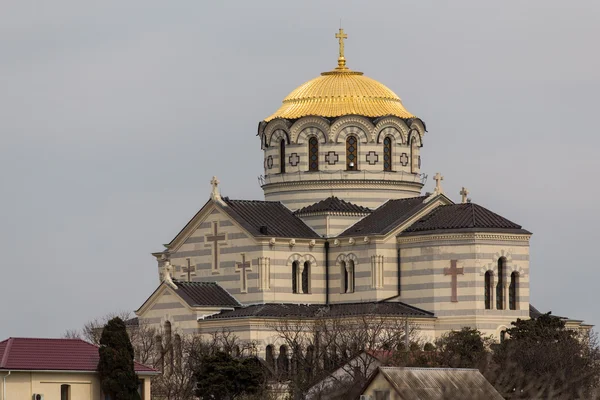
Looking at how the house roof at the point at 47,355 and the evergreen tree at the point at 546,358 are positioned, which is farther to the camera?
the house roof at the point at 47,355

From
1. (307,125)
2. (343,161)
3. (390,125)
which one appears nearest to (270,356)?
(343,161)

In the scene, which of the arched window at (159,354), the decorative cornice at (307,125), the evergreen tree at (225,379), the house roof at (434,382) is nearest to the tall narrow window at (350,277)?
the decorative cornice at (307,125)

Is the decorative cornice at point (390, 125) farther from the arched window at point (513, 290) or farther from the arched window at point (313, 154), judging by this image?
the arched window at point (513, 290)

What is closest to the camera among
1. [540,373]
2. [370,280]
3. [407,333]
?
[540,373]

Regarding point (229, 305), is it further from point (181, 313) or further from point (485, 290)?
point (485, 290)

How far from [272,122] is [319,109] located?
2.40 meters

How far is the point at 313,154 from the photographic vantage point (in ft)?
378

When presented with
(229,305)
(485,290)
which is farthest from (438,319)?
(229,305)

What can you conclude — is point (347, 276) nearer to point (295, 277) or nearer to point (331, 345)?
point (295, 277)

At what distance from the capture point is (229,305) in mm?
111750

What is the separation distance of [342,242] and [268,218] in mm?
3604

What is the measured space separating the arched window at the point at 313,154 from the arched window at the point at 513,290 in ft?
35.2

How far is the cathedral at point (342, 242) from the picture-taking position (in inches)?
4306

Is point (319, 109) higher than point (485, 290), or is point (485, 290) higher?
point (319, 109)
